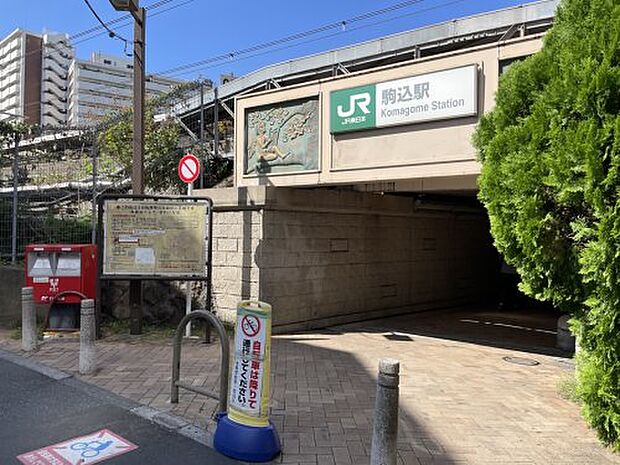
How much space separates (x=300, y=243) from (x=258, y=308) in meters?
4.63

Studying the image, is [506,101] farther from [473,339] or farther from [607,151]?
[473,339]

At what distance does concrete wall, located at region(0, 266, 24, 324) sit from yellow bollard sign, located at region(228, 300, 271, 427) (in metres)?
6.10

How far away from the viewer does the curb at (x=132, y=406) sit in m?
4.18

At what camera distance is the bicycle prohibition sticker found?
12.3ft

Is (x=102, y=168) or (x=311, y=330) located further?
(x=102, y=168)

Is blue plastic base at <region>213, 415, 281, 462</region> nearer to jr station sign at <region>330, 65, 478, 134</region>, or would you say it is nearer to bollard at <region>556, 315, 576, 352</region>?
jr station sign at <region>330, 65, 478, 134</region>

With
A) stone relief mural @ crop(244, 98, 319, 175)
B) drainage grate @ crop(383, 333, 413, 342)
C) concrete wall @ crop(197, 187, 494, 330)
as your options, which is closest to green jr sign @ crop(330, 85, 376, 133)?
stone relief mural @ crop(244, 98, 319, 175)

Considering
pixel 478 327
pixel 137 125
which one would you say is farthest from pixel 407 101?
pixel 478 327

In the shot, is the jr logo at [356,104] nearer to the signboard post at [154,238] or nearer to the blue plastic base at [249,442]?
the signboard post at [154,238]

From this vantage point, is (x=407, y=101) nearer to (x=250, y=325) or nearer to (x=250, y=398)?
(x=250, y=325)

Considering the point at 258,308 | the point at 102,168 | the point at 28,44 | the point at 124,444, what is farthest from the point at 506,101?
the point at 28,44

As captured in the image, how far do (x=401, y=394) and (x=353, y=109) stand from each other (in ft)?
12.5

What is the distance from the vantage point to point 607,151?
3441 millimetres

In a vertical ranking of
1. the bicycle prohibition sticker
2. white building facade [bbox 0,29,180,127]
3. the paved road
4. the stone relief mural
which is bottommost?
the bicycle prohibition sticker
